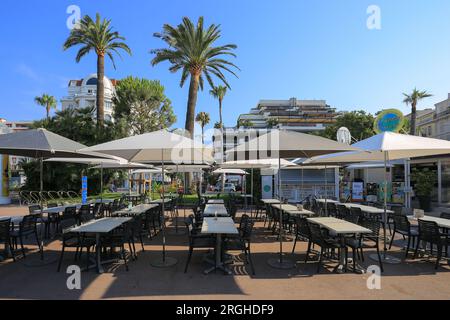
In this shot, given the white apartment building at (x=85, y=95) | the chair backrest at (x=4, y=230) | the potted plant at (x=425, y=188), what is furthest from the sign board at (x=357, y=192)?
the white apartment building at (x=85, y=95)

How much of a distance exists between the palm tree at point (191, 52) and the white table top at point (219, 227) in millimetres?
14249

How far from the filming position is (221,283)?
5027 millimetres

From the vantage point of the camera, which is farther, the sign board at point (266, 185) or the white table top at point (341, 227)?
the sign board at point (266, 185)

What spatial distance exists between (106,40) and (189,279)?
2223 centimetres

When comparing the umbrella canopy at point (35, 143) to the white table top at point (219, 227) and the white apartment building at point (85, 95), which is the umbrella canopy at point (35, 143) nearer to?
the white table top at point (219, 227)

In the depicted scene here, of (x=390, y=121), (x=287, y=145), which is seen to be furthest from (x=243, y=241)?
(x=390, y=121)

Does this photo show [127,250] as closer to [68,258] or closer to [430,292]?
[68,258]

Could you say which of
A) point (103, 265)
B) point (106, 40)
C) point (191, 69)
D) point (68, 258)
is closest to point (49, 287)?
point (103, 265)

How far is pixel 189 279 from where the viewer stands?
5.23 meters

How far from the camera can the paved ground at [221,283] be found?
14.8 feet

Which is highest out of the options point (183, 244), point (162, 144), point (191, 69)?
point (191, 69)

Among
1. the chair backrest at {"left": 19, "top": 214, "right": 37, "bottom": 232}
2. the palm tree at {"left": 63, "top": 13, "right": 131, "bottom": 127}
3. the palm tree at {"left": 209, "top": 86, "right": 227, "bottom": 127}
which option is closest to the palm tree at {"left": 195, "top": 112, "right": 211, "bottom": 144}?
the palm tree at {"left": 209, "top": 86, "right": 227, "bottom": 127}

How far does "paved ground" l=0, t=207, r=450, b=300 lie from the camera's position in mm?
4516

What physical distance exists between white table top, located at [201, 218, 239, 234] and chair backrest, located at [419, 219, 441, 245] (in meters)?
3.90
